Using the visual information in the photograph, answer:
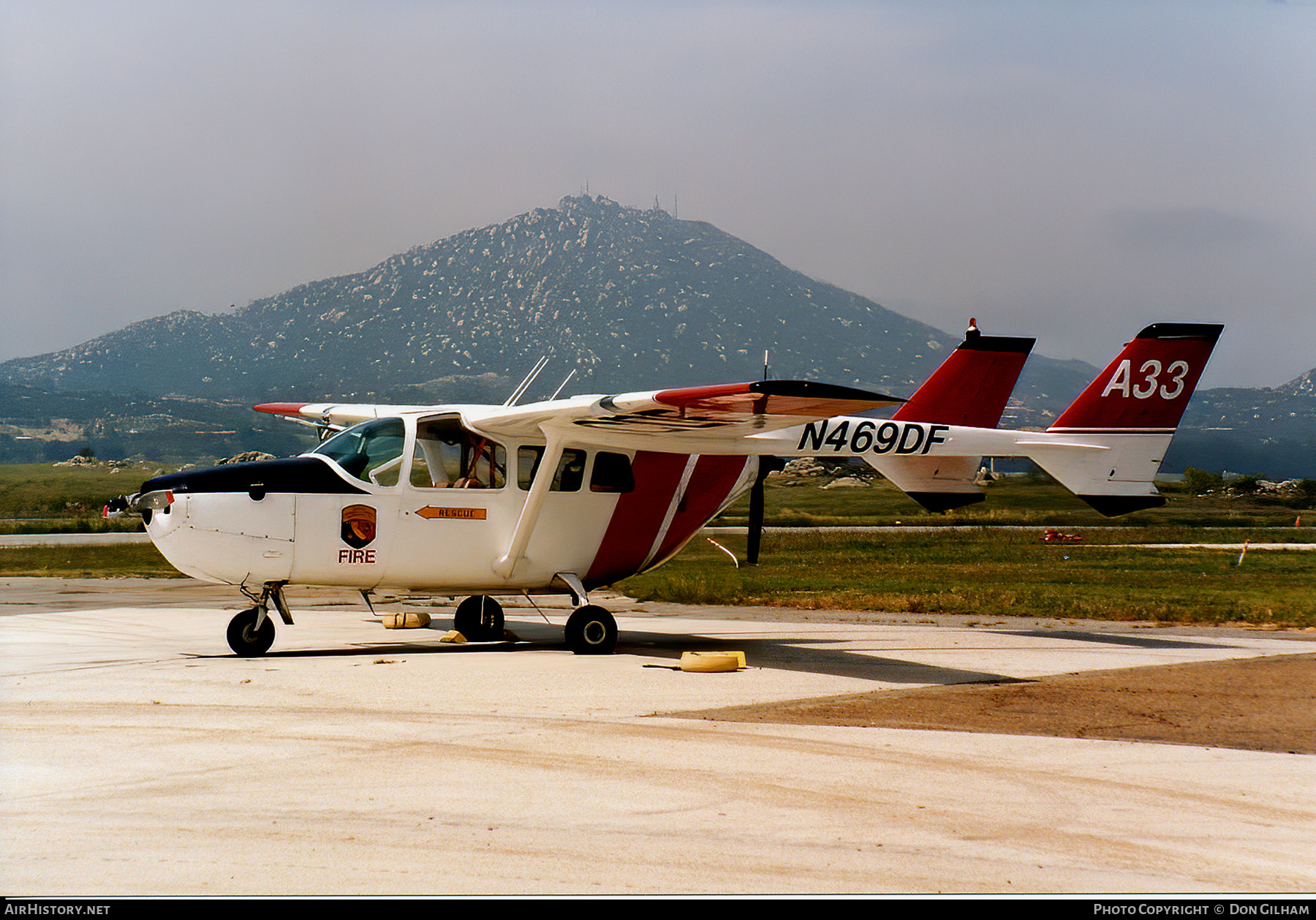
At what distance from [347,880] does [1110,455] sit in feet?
47.9

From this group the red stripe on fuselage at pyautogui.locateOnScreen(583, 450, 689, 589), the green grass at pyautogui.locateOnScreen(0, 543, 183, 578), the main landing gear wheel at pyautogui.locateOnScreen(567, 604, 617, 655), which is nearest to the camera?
the main landing gear wheel at pyautogui.locateOnScreen(567, 604, 617, 655)

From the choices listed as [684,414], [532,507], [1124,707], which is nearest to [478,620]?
[532,507]

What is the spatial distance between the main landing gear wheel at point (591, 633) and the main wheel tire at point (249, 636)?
348cm

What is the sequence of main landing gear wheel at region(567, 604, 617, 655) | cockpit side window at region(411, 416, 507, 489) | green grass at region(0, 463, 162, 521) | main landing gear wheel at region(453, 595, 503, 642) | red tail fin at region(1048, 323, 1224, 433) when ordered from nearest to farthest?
cockpit side window at region(411, 416, 507, 489), main landing gear wheel at region(567, 604, 617, 655), main landing gear wheel at region(453, 595, 503, 642), red tail fin at region(1048, 323, 1224, 433), green grass at region(0, 463, 162, 521)

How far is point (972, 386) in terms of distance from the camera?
1593 cm

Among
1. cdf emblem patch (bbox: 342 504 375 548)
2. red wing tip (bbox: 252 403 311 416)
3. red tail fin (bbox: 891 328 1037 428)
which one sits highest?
red tail fin (bbox: 891 328 1037 428)

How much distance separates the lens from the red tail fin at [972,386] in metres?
15.8

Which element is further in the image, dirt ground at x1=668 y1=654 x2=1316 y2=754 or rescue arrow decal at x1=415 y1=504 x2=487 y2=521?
rescue arrow decal at x1=415 y1=504 x2=487 y2=521

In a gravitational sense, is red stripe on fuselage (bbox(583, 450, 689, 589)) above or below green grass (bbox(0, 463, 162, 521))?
above

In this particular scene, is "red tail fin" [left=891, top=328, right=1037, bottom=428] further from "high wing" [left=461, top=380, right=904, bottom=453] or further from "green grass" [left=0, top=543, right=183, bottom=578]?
"green grass" [left=0, top=543, right=183, bottom=578]

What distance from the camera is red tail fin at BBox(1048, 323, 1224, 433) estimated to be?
1558 centimetres

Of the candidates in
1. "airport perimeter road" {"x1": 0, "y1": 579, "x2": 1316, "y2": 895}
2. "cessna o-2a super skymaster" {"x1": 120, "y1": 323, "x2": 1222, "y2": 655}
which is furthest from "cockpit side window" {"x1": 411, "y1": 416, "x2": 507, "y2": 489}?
Answer: "airport perimeter road" {"x1": 0, "y1": 579, "x2": 1316, "y2": 895}

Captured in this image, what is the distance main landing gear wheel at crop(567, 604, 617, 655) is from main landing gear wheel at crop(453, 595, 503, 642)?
6.03ft

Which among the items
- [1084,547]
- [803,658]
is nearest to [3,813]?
[803,658]
